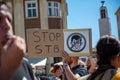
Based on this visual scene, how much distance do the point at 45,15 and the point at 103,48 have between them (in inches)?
1275

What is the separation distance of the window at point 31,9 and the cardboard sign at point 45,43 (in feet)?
A: 90.9

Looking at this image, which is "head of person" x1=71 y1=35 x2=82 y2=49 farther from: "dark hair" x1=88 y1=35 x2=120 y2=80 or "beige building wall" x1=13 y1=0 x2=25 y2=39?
"beige building wall" x1=13 y1=0 x2=25 y2=39

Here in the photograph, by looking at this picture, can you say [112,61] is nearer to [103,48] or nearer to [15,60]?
[103,48]

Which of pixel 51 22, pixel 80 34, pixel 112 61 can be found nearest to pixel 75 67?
pixel 80 34

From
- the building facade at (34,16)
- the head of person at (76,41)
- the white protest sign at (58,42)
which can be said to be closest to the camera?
the white protest sign at (58,42)

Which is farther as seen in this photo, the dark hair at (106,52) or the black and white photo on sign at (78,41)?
the black and white photo on sign at (78,41)

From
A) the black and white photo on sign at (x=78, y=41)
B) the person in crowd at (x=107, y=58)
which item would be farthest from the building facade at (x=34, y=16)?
the person in crowd at (x=107, y=58)

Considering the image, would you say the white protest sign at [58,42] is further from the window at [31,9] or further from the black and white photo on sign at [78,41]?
the window at [31,9]

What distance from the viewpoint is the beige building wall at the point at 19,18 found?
35037 mm

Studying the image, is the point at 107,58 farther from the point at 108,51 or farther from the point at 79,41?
the point at 79,41

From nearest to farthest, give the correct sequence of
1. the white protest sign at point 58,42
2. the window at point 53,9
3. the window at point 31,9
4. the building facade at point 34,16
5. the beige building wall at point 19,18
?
the white protest sign at point 58,42 < the beige building wall at point 19,18 < the building facade at point 34,16 < the window at point 31,9 < the window at point 53,9

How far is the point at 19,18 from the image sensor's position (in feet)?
116

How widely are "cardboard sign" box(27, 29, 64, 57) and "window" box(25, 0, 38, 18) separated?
90.9 feet

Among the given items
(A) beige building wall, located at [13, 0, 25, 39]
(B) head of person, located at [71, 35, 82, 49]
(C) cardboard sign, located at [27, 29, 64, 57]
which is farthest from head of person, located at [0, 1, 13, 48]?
(A) beige building wall, located at [13, 0, 25, 39]
